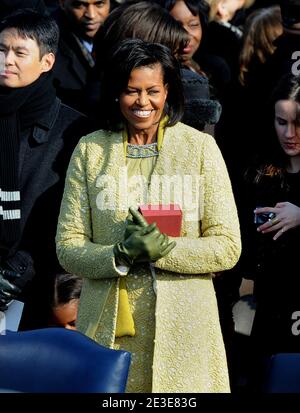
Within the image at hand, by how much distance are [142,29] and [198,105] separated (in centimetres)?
46

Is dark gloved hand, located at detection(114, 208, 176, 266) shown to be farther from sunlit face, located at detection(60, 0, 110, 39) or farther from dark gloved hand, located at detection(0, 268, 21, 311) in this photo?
sunlit face, located at detection(60, 0, 110, 39)

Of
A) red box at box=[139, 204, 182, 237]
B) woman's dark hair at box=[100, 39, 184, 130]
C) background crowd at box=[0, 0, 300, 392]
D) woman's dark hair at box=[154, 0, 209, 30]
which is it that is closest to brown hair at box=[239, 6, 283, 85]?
background crowd at box=[0, 0, 300, 392]

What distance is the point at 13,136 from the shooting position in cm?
554

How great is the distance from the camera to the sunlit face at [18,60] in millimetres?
5609

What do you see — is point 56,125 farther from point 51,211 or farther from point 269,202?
point 269,202

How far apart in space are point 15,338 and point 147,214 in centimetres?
81

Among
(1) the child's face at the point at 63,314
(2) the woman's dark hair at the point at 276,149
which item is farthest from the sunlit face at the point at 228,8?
(1) the child's face at the point at 63,314

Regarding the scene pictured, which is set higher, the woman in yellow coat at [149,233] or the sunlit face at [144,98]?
the sunlit face at [144,98]

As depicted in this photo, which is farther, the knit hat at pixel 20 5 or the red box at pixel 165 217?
the knit hat at pixel 20 5

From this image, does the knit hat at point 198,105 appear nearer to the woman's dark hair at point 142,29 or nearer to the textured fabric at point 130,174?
the woman's dark hair at point 142,29

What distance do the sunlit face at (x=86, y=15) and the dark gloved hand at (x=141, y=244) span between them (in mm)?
2624
